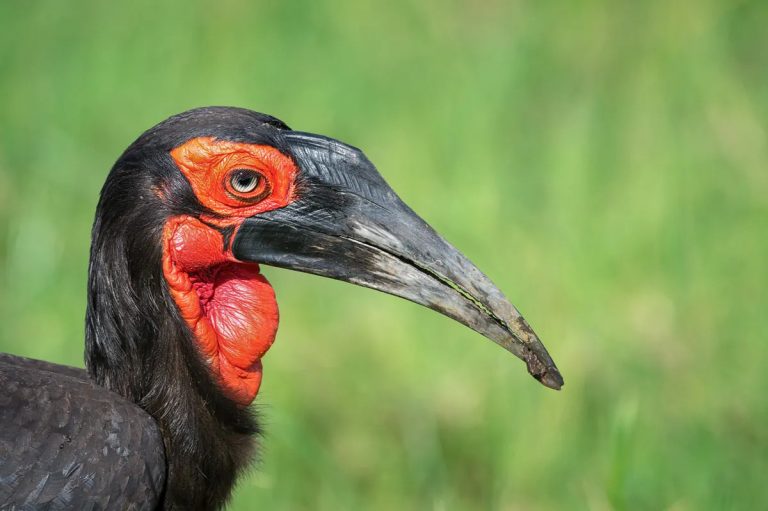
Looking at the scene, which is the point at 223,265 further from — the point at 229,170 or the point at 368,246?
the point at 368,246

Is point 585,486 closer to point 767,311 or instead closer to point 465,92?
point 767,311

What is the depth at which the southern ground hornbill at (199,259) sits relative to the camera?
271cm

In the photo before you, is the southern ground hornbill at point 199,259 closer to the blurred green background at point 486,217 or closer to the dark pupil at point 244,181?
the dark pupil at point 244,181

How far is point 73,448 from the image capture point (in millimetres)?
2572

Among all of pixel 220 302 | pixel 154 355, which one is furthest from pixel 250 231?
pixel 154 355

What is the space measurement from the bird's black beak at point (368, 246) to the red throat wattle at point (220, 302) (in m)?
0.10

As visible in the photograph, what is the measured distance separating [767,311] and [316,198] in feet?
8.50

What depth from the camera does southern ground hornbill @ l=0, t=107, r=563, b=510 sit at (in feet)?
8.89

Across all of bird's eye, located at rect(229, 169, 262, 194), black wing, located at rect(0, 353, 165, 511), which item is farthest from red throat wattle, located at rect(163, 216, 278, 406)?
black wing, located at rect(0, 353, 165, 511)

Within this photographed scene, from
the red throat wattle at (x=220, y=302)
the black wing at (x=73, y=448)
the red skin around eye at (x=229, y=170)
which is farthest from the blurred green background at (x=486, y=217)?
the red skin around eye at (x=229, y=170)

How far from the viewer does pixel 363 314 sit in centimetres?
495

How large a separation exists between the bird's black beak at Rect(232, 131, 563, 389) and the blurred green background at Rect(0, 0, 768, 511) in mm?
536

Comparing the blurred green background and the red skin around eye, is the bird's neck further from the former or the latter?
the blurred green background

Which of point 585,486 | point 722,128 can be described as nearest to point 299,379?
point 585,486
